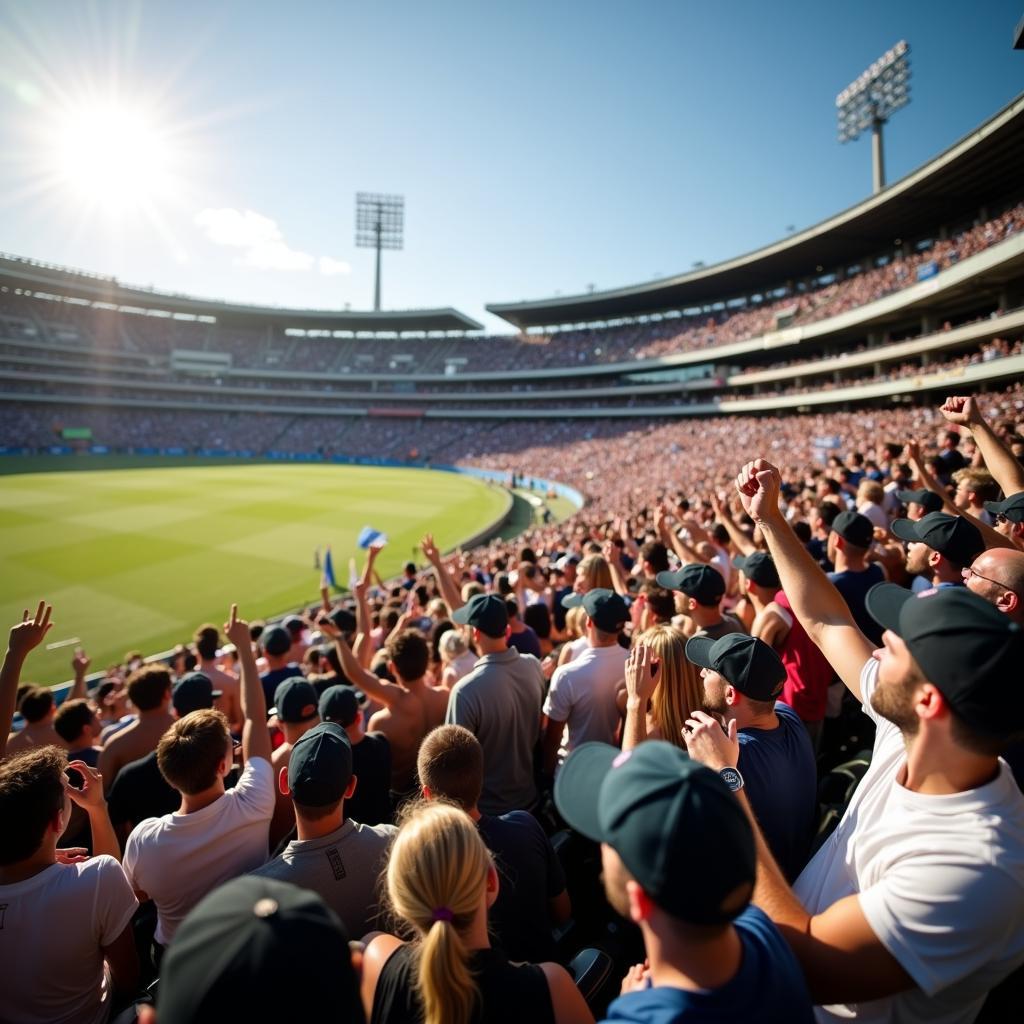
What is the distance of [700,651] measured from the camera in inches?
119

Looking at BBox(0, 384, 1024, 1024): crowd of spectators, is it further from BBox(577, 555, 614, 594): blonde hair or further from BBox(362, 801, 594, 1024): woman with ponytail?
BBox(577, 555, 614, 594): blonde hair

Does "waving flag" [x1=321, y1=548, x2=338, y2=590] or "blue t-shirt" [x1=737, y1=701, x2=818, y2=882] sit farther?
"waving flag" [x1=321, y1=548, x2=338, y2=590]

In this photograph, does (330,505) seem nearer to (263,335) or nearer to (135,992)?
(135,992)

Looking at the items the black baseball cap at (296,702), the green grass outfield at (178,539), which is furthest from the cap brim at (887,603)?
the green grass outfield at (178,539)

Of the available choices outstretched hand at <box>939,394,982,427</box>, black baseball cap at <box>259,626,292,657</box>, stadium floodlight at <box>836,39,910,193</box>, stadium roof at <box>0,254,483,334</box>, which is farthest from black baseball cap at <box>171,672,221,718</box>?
stadium roof at <box>0,254,483,334</box>

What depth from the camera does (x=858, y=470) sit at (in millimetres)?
14422

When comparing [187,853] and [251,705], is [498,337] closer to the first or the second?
[251,705]

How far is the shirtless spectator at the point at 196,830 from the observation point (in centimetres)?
283

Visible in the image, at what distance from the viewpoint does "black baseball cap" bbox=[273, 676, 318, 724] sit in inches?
159

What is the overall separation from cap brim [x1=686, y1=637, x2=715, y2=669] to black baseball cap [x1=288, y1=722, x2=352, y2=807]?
1.90 meters

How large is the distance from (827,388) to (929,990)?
42.3m

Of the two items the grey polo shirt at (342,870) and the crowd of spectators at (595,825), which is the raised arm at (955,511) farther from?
the grey polo shirt at (342,870)

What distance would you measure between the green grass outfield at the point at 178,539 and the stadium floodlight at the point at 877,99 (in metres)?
40.0

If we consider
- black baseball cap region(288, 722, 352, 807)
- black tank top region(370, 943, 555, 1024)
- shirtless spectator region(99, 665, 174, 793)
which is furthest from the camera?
shirtless spectator region(99, 665, 174, 793)
